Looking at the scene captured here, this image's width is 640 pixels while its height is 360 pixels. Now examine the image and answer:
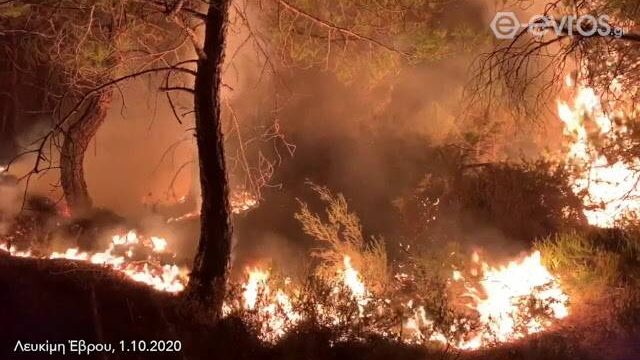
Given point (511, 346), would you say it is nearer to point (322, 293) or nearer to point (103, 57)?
point (322, 293)

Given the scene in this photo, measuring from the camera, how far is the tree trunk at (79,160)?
9.93 m

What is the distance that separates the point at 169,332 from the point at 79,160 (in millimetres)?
5568

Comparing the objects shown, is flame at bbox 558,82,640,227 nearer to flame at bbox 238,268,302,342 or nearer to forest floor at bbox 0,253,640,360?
forest floor at bbox 0,253,640,360

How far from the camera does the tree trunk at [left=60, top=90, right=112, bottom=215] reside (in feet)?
32.6

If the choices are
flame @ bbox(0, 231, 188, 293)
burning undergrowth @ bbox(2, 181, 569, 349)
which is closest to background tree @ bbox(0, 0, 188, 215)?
flame @ bbox(0, 231, 188, 293)

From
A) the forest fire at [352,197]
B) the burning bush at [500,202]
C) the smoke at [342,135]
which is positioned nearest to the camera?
the forest fire at [352,197]

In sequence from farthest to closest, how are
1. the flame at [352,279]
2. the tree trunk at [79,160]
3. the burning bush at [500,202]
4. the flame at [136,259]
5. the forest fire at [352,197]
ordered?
1. the tree trunk at [79,160]
2. the burning bush at [500,202]
3. the flame at [136,259]
4. the flame at [352,279]
5. the forest fire at [352,197]

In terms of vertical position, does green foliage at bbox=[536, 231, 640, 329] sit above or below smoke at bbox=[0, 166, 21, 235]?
below

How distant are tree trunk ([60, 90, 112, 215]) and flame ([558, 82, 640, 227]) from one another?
8.05 metres

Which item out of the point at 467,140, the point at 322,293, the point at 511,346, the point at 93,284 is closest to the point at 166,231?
the point at 93,284

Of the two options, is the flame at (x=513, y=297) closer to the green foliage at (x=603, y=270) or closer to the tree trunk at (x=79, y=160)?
the green foliage at (x=603, y=270)

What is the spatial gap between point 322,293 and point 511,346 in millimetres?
2137

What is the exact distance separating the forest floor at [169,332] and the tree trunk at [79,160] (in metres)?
3.47

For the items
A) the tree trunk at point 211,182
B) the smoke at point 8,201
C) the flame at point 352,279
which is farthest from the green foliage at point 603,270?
the smoke at point 8,201
